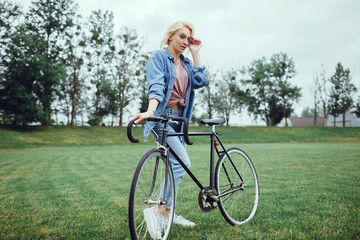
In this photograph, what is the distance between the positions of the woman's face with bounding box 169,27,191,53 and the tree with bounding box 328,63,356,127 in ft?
178

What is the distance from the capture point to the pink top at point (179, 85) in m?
2.93

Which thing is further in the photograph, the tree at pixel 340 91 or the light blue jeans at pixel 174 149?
the tree at pixel 340 91

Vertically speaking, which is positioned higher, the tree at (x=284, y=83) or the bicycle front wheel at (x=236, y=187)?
the tree at (x=284, y=83)

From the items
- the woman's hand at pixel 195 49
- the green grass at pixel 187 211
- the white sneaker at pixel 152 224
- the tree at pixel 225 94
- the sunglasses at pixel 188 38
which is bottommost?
the green grass at pixel 187 211

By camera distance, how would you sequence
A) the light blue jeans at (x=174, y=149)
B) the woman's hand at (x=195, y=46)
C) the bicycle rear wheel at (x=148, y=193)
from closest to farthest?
the bicycle rear wheel at (x=148, y=193) < the light blue jeans at (x=174, y=149) < the woman's hand at (x=195, y=46)

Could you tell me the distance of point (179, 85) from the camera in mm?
2980

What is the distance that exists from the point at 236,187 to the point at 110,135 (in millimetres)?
29628

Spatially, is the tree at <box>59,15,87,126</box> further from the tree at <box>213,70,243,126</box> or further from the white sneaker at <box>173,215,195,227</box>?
the white sneaker at <box>173,215,195,227</box>

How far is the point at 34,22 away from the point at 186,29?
3876 cm

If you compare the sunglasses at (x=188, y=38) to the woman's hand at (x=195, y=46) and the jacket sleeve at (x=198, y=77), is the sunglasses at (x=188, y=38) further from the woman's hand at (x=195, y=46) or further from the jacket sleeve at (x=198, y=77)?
the jacket sleeve at (x=198, y=77)

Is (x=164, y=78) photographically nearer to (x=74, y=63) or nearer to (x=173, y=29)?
(x=173, y=29)

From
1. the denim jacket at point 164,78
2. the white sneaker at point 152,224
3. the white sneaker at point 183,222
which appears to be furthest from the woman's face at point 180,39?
the white sneaker at point 183,222

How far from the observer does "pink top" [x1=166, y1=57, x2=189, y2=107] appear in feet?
9.62

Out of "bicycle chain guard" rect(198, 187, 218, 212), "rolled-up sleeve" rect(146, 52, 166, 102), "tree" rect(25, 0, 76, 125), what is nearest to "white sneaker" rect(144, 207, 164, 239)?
"bicycle chain guard" rect(198, 187, 218, 212)
